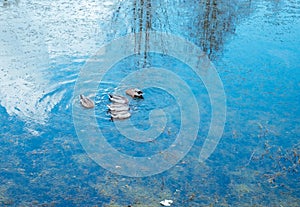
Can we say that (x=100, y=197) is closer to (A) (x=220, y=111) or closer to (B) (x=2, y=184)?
(B) (x=2, y=184)

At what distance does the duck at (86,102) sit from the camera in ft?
16.5

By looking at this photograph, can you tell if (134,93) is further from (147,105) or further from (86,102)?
(86,102)

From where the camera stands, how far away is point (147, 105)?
5.15 meters

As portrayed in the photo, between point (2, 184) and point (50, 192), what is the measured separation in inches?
18.8

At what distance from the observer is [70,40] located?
6848 millimetres

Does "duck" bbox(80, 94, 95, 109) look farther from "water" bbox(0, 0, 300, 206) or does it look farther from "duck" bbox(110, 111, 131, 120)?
"duck" bbox(110, 111, 131, 120)

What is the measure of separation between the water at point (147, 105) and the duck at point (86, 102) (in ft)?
0.37

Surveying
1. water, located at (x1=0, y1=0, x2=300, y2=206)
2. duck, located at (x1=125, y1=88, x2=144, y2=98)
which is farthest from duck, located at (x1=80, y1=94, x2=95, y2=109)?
duck, located at (x1=125, y1=88, x2=144, y2=98)

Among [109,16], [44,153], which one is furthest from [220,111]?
[109,16]

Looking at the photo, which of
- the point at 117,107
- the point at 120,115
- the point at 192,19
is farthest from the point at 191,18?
the point at 120,115

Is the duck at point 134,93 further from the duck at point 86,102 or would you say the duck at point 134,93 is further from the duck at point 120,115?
the duck at point 86,102

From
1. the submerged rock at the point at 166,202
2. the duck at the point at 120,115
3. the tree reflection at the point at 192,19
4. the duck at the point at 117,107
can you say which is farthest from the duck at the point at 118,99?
the submerged rock at the point at 166,202

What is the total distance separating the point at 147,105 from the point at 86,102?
0.74 meters

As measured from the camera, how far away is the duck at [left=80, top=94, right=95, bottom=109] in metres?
5.02
